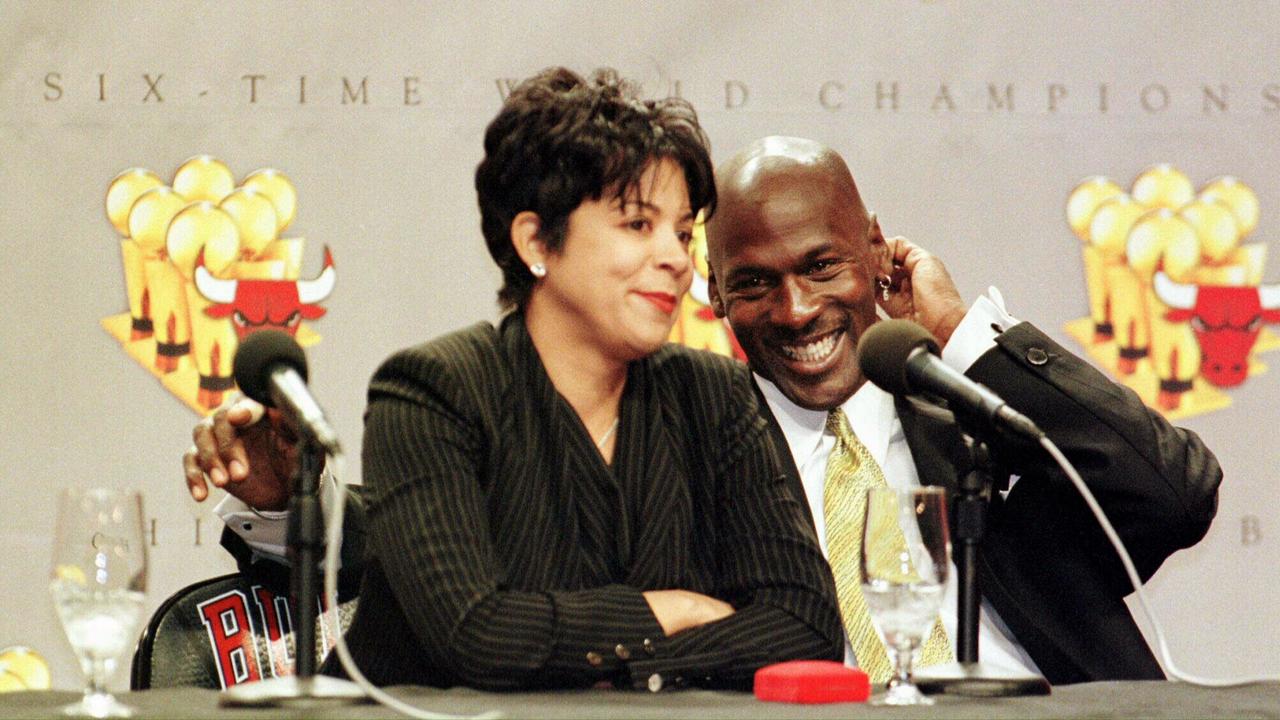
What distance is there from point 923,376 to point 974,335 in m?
1.07

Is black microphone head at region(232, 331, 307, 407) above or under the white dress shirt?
above

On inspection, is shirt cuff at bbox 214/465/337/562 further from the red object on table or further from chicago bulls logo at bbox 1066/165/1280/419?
chicago bulls logo at bbox 1066/165/1280/419

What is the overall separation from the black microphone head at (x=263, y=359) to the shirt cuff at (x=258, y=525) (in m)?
1.03

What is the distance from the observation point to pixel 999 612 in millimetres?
2922

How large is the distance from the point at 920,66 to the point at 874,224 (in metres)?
0.78

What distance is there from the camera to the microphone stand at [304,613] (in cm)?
169

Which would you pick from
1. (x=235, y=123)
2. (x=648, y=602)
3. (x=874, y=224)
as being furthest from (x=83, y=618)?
(x=235, y=123)

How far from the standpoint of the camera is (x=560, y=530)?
2268 mm

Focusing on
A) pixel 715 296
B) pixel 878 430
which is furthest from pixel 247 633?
pixel 878 430

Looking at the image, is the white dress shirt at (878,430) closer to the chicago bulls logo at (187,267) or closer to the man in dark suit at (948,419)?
the man in dark suit at (948,419)

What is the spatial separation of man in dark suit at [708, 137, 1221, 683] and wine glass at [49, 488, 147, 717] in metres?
1.50

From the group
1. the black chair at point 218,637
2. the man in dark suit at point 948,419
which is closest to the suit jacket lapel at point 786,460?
the man in dark suit at point 948,419

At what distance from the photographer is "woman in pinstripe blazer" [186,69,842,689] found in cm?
212

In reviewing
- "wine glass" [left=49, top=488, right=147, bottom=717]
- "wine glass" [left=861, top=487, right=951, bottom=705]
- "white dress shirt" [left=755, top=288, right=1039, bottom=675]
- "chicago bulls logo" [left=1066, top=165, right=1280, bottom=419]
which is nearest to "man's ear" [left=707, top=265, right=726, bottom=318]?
"white dress shirt" [left=755, top=288, right=1039, bottom=675]
